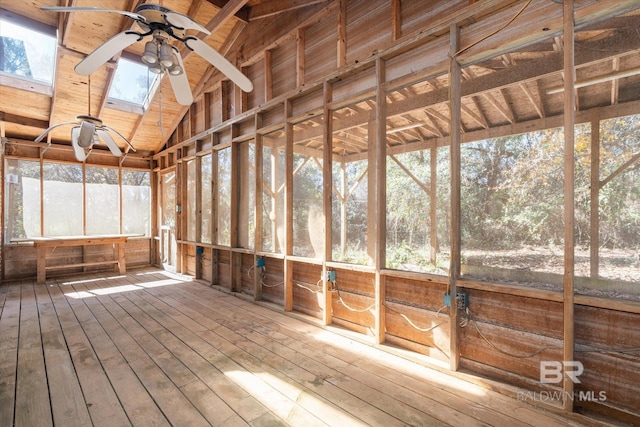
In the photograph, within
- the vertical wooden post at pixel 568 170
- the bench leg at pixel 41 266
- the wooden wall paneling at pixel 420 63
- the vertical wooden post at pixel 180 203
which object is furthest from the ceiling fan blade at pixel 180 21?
the bench leg at pixel 41 266

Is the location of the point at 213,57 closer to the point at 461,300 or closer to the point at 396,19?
the point at 396,19

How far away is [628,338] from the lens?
176 cm

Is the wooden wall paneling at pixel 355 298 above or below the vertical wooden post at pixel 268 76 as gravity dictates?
below

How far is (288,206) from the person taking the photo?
3805mm

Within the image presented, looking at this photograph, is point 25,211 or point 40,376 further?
point 25,211

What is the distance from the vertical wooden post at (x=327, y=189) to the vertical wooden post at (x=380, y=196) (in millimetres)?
630

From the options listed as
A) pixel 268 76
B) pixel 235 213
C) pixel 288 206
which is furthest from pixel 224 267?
pixel 268 76

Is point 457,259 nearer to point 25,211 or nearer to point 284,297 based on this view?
point 284,297

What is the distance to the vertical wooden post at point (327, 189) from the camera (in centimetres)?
336

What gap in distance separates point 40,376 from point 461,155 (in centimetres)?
380

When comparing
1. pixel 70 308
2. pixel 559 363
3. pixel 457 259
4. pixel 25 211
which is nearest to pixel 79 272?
pixel 25 211

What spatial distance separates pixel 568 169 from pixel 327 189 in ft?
6.95

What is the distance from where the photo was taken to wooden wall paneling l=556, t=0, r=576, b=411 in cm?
189

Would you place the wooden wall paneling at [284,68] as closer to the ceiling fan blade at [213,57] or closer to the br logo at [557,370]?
the ceiling fan blade at [213,57]
